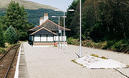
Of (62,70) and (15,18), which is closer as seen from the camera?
(62,70)

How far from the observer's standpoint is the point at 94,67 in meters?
15.5

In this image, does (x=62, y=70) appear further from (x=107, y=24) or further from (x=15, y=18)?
(x=15, y=18)

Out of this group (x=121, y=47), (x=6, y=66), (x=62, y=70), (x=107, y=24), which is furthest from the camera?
(x=107, y=24)

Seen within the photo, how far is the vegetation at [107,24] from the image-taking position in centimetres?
3328

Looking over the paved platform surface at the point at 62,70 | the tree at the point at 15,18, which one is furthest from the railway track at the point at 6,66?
the tree at the point at 15,18

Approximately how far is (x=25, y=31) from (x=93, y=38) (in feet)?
142

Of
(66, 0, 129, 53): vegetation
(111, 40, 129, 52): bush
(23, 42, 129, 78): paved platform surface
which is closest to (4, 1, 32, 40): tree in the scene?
(66, 0, 129, 53): vegetation

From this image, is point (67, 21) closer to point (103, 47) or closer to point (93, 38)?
point (93, 38)

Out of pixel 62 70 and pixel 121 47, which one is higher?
pixel 121 47

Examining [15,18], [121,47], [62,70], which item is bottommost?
[62,70]

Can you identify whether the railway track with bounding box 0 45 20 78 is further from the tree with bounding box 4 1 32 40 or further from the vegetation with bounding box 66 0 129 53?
the tree with bounding box 4 1 32 40

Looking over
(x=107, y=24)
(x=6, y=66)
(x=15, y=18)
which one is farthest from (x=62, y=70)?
(x=15, y=18)

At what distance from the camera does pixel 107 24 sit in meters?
43.3

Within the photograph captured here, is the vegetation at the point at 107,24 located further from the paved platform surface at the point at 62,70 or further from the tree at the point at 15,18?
the tree at the point at 15,18
